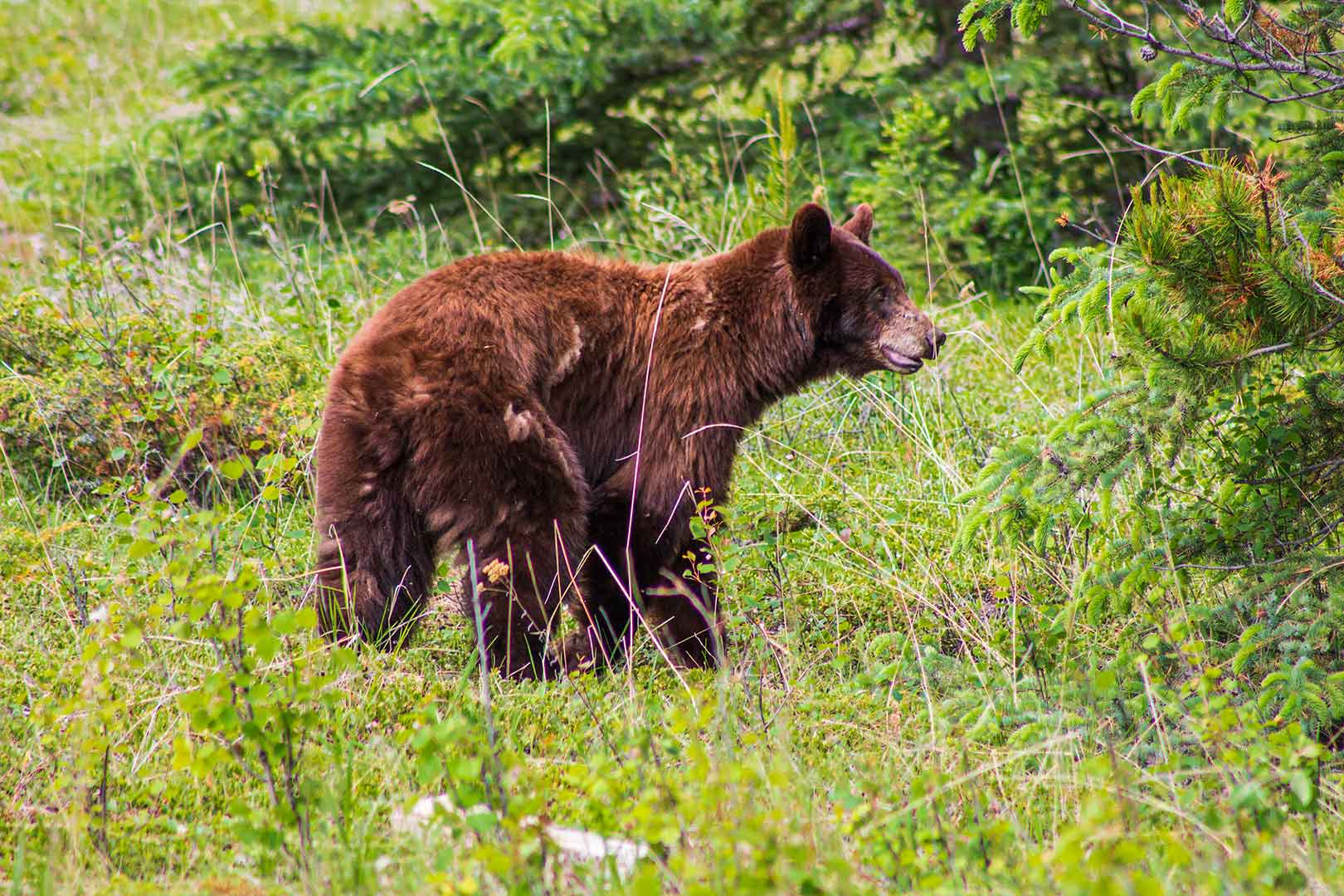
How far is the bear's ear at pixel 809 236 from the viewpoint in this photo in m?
4.77

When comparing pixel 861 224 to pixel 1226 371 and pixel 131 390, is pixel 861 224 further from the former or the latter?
pixel 131 390

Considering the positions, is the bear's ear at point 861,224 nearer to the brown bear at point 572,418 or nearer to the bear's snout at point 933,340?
the brown bear at point 572,418

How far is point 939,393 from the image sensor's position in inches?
238

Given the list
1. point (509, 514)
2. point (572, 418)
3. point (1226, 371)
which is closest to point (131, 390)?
point (572, 418)

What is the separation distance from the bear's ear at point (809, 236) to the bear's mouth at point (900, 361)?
0.47 meters

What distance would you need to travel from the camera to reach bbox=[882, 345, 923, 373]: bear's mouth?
508 cm

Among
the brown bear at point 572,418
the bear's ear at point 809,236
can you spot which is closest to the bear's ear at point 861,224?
the brown bear at point 572,418

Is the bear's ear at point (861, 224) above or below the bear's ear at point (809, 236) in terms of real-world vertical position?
below

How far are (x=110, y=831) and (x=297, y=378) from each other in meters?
3.24

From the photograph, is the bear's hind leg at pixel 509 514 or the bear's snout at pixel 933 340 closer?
the bear's hind leg at pixel 509 514

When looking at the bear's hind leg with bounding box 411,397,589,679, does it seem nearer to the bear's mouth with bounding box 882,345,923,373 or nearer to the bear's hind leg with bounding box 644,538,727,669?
the bear's hind leg with bounding box 644,538,727,669

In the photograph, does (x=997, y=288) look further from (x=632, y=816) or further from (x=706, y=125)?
(x=632, y=816)

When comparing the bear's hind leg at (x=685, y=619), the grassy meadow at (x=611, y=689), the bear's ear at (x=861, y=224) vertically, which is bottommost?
the bear's hind leg at (x=685, y=619)

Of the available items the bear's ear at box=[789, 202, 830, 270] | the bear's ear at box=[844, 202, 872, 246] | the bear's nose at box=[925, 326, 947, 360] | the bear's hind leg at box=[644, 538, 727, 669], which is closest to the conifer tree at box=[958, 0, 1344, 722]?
the bear's nose at box=[925, 326, 947, 360]
